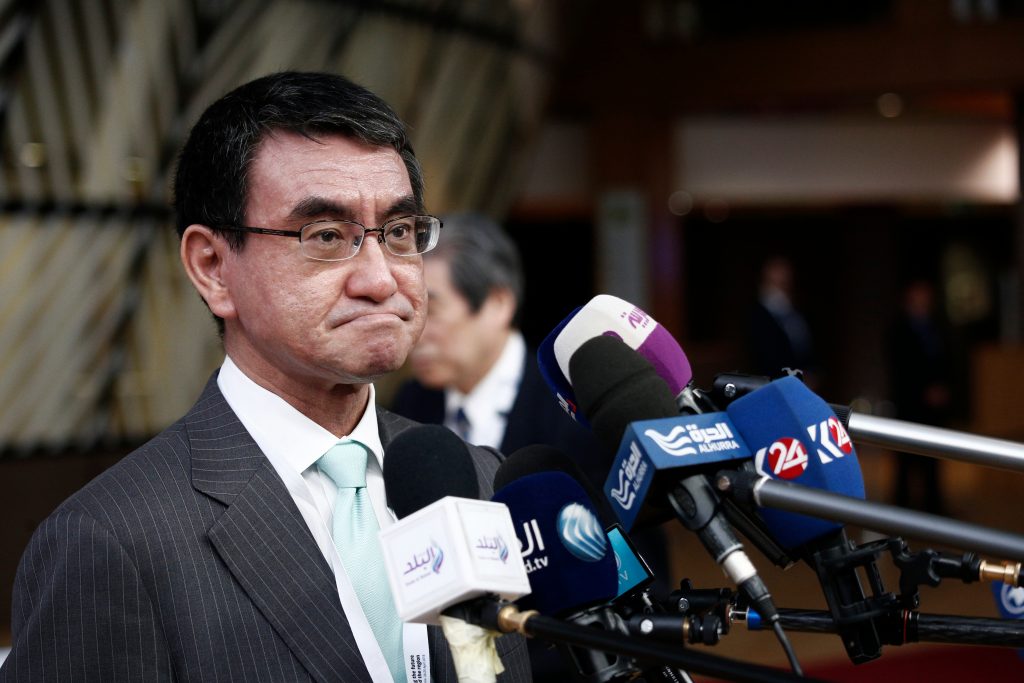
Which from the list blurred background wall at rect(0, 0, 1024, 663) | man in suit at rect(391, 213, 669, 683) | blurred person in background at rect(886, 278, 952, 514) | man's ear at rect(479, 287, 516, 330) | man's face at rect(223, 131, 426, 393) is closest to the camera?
man's face at rect(223, 131, 426, 393)

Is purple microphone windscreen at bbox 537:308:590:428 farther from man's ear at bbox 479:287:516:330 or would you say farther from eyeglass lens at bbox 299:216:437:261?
man's ear at bbox 479:287:516:330

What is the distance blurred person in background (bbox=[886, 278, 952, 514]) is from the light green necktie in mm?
7456

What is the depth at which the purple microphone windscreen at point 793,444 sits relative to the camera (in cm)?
107

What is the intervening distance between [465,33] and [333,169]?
24.8 ft

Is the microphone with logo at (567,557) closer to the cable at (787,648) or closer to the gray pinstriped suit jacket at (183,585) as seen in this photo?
the cable at (787,648)

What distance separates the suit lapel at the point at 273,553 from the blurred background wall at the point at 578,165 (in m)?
5.22

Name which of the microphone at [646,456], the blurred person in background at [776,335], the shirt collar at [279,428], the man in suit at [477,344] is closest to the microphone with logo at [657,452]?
the microphone at [646,456]

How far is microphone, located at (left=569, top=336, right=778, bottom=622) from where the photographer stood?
39.6 inches

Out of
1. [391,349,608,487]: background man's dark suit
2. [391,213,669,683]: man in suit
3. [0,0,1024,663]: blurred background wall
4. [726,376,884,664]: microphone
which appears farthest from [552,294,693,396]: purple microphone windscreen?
[0,0,1024,663]: blurred background wall

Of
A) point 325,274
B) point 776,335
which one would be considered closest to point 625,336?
point 325,274

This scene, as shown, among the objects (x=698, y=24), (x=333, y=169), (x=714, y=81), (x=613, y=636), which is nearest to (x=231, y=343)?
(x=333, y=169)

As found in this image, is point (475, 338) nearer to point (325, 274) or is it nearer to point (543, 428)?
point (543, 428)

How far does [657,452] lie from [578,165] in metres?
12.0

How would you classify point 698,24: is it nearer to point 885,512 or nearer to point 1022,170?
point 1022,170
